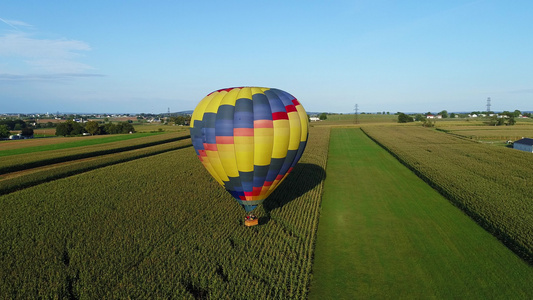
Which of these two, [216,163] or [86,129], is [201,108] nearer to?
[216,163]

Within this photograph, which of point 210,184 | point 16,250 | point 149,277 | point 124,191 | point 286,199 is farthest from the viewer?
point 210,184

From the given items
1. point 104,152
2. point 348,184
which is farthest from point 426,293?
point 104,152

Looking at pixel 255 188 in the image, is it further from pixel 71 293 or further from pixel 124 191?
pixel 124 191

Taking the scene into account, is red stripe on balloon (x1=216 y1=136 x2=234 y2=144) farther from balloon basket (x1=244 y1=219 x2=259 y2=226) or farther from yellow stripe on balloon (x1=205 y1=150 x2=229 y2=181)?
balloon basket (x1=244 y1=219 x2=259 y2=226)

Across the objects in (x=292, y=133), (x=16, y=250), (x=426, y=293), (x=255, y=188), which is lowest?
(x=426, y=293)

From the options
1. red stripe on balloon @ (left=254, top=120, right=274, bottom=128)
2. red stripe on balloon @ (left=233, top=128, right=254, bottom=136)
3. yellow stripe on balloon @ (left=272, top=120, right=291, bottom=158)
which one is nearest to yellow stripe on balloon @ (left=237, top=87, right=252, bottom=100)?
red stripe on balloon @ (left=254, top=120, right=274, bottom=128)

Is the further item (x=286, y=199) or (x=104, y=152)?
(x=104, y=152)

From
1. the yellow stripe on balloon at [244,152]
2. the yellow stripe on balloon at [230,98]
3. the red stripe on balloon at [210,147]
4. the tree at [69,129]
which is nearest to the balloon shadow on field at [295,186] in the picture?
the yellow stripe on balloon at [244,152]
